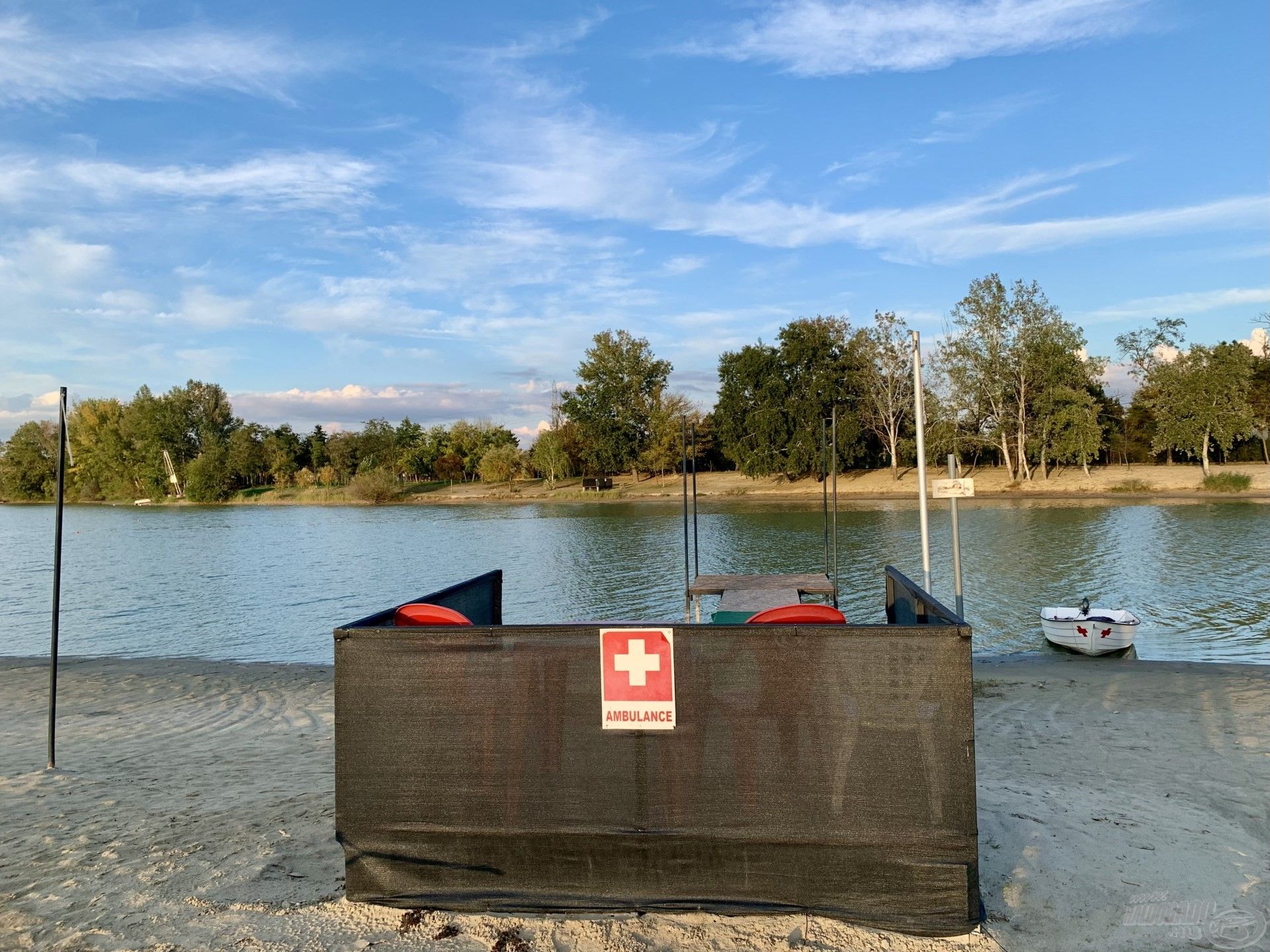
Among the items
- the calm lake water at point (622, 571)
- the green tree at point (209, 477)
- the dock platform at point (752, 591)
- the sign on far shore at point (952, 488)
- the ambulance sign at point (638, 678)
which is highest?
the green tree at point (209, 477)

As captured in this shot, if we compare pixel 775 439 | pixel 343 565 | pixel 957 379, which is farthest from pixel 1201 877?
pixel 775 439

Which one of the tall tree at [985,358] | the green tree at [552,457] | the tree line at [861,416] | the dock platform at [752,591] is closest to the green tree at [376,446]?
the tree line at [861,416]

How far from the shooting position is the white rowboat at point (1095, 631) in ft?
42.8

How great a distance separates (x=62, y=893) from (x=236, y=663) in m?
10.6

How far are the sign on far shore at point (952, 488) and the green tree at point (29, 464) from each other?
115060mm

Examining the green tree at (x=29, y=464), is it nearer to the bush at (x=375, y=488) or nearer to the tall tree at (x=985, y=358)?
the bush at (x=375, y=488)

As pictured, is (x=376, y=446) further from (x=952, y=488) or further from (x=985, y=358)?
(x=952, y=488)

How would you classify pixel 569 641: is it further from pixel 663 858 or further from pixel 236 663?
pixel 236 663

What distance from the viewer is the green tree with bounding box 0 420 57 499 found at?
103m

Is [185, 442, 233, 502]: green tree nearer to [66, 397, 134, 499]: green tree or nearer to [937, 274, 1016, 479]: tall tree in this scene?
[66, 397, 134, 499]: green tree

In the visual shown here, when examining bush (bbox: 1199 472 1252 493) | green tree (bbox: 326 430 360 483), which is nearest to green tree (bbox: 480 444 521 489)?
green tree (bbox: 326 430 360 483)

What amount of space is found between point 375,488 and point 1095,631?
73.0 metres

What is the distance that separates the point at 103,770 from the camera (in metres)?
7.19

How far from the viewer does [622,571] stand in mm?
26781
